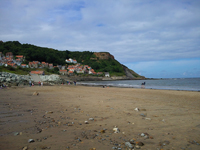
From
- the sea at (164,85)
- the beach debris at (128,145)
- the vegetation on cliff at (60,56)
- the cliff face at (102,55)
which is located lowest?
the sea at (164,85)

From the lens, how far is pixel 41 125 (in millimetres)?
4684

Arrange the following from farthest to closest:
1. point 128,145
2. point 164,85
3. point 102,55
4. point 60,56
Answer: point 102,55, point 60,56, point 164,85, point 128,145

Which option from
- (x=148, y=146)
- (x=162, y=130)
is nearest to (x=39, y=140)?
(x=148, y=146)

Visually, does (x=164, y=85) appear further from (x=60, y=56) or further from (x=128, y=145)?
(x=60, y=56)

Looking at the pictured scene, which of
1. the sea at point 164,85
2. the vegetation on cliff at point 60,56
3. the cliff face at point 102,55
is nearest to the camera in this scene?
the sea at point 164,85

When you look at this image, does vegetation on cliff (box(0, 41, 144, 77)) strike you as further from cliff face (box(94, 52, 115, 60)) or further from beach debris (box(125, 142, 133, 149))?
beach debris (box(125, 142, 133, 149))

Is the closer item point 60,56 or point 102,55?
point 60,56

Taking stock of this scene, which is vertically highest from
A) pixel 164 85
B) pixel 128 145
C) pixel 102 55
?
pixel 102 55

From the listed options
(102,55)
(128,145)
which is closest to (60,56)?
(102,55)

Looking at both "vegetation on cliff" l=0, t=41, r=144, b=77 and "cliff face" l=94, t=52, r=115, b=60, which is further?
"cliff face" l=94, t=52, r=115, b=60

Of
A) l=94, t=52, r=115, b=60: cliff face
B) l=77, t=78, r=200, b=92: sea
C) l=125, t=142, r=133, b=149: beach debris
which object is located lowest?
l=77, t=78, r=200, b=92: sea

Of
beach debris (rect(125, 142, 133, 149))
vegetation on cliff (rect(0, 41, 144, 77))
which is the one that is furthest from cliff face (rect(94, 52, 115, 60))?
beach debris (rect(125, 142, 133, 149))

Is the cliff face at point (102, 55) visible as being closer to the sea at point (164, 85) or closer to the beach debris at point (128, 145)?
the sea at point (164, 85)

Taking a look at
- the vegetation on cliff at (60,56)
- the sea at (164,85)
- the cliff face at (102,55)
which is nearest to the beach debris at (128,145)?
the sea at (164,85)
